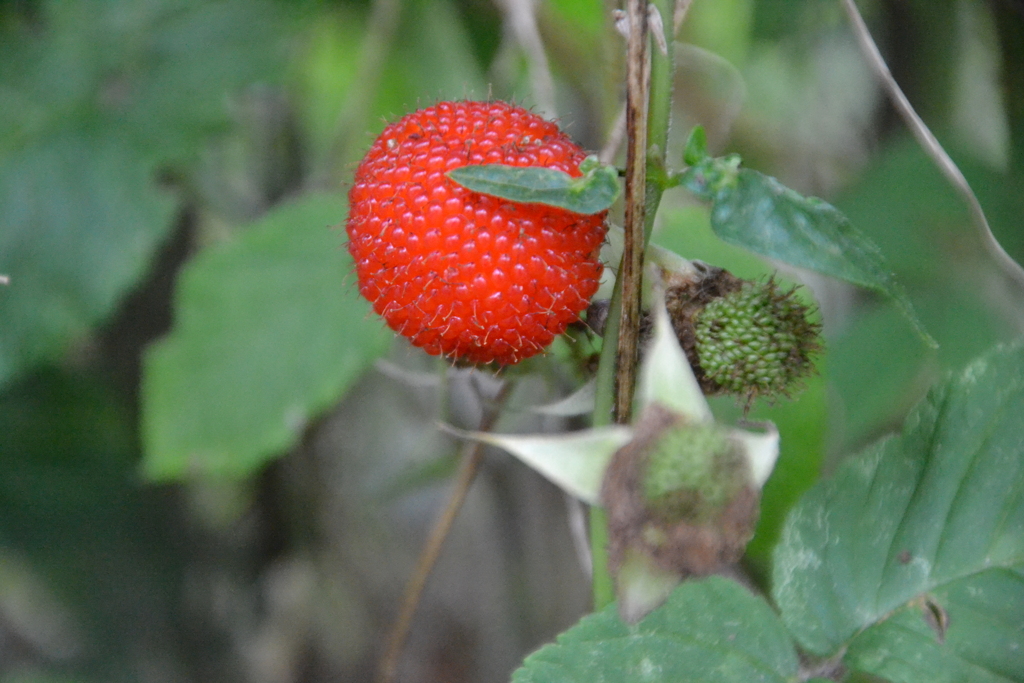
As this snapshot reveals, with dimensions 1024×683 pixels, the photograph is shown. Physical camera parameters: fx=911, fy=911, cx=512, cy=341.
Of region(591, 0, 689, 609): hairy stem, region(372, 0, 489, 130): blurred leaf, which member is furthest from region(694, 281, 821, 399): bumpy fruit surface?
region(372, 0, 489, 130): blurred leaf

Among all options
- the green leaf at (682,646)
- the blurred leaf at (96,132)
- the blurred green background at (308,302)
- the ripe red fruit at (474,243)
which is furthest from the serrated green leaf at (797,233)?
the blurred leaf at (96,132)

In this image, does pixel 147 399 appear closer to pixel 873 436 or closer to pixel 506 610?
pixel 506 610

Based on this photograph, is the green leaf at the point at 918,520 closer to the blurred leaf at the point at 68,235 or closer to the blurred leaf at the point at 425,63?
the blurred leaf at the point at 68,235

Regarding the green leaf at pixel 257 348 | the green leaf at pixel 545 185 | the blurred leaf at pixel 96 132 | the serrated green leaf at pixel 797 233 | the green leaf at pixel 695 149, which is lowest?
the green leaf at pixel 257 348

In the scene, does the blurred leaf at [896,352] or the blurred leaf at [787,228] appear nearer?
the blurred leaf at [787,228]

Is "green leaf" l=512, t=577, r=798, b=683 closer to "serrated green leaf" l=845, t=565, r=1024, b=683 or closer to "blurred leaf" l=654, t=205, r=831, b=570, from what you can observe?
"serrated green leaf" l=845, t=565, r=1024, b=683

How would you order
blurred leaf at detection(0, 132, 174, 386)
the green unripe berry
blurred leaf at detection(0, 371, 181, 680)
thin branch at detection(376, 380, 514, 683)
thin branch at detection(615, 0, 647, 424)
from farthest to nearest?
blurred leaf at detection(0, 371, 181, 680) → blurred leaf at detection(0, 132, 174, 386) → thin branch at detection(376, 380, 514, 683) → thin branch at detection(615, 0, 647, 424) → the green unripe berry
